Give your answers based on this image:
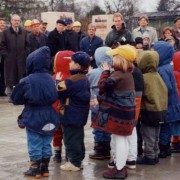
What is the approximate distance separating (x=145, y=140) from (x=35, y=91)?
1.77 metres

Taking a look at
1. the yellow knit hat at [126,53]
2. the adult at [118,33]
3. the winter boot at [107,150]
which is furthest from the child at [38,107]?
the adult at [118,33]

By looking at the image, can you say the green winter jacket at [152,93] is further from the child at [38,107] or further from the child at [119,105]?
the child at [38,107]

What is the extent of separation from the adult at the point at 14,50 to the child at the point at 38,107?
6.24m

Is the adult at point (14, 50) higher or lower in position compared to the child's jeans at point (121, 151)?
higher

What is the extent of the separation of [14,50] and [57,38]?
1312 millimetres

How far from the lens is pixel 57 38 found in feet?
38.8

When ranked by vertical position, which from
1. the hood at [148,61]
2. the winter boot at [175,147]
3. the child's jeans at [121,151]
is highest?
the hood at [148,61]

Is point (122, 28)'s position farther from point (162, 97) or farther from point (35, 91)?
point (35, 91)

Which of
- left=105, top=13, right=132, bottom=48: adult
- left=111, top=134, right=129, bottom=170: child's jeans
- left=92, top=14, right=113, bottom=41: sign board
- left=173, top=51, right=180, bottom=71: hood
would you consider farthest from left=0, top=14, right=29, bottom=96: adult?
left=92, top=14, right=113, bottom=41: sign board

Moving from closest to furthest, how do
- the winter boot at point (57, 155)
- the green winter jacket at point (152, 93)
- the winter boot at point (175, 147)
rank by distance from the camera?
the green winter jacket at point (152, 93)
the winter boot at point (57, 155)
the winter boot at point (175, 147)

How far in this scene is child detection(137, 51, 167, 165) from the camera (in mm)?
6910

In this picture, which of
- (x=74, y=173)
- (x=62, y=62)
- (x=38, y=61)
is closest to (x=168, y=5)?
(x=62, y=62)

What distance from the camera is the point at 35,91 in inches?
242

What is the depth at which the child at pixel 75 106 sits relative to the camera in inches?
254
